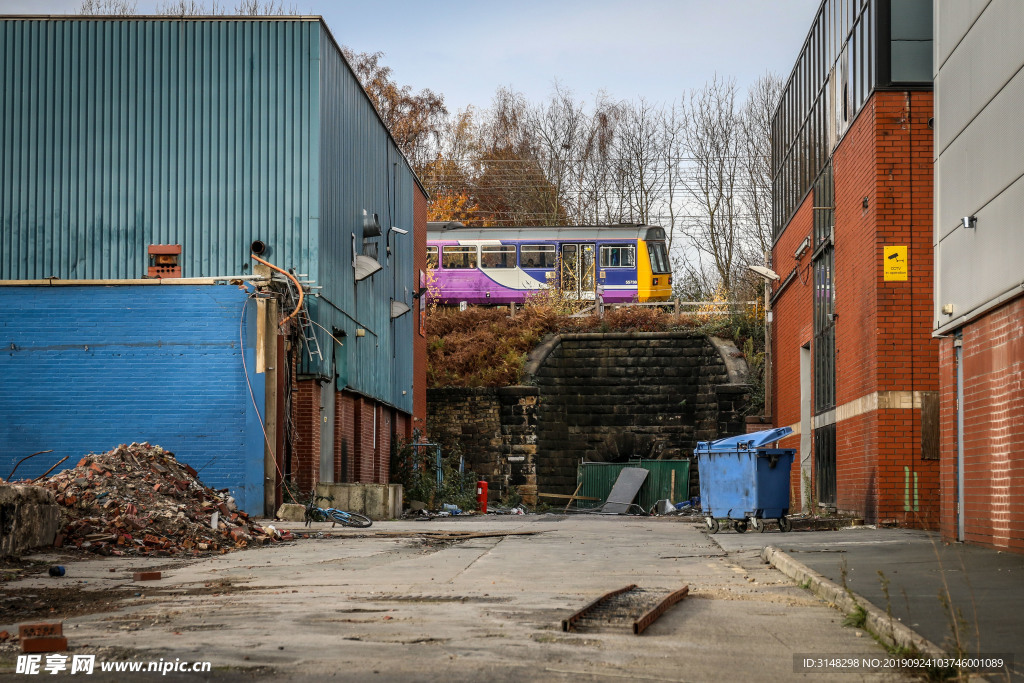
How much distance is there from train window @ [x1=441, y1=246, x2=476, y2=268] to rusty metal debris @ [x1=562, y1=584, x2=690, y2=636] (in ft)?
109

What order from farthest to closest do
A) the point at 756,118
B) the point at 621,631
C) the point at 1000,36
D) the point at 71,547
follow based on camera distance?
the point at 756,118
the point at 71,547
the point at 1000,36
the point at 621,631

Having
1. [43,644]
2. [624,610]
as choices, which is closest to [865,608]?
[624,610]

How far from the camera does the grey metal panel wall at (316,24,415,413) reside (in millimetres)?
22609

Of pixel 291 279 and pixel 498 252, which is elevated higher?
pixel 498 252

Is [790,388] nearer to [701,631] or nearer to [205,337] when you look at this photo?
[205,337]

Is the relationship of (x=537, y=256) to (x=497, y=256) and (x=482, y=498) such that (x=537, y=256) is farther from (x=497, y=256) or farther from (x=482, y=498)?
(x=482, y=498)

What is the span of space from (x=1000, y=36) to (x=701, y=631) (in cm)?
801

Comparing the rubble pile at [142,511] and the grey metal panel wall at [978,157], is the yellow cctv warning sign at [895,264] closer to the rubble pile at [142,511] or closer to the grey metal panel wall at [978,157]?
the grey metal panel wall at [978,157]

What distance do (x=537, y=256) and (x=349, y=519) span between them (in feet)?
77.9

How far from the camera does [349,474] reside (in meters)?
24.6

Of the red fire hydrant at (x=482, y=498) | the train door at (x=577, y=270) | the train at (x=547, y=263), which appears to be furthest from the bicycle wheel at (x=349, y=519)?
the train door at (x=577, y=270)

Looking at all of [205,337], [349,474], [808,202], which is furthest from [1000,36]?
[349,474]

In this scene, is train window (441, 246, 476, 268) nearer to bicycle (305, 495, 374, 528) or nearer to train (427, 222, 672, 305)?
train (427, 222, 672, 305)

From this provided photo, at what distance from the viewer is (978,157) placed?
12555 mm
